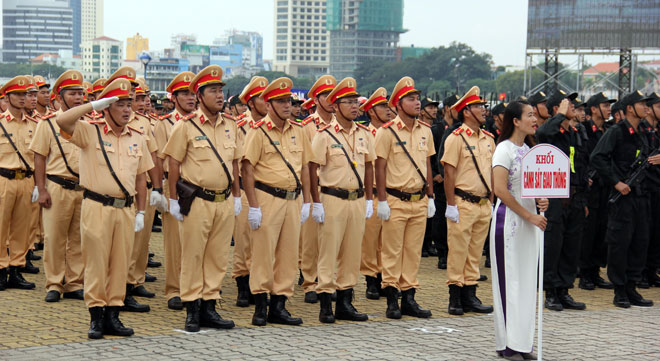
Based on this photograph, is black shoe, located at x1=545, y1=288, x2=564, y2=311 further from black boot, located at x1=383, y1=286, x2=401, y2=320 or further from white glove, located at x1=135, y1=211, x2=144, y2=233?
white glove, located at x1=135, y1=211, x2=144, y2=233

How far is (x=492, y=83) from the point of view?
112750 millimetres

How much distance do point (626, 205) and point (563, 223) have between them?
77cm

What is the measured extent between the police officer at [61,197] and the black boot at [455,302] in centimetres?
378

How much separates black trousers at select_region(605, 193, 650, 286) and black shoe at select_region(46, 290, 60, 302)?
5.88m

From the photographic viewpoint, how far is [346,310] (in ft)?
30.4

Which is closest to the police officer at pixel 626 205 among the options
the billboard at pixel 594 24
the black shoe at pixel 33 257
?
the black shoe at pixel 33 257

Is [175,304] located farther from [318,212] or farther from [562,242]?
[562,242]

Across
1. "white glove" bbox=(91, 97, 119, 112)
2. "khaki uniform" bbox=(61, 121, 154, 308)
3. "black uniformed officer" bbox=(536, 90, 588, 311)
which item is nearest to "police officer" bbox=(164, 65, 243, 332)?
"khaki uniform" bbox=(61, 121, 154, 308)

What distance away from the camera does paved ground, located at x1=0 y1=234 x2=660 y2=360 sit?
771 cm

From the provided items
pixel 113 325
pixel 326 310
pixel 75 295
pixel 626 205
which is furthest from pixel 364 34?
pixel 113 325

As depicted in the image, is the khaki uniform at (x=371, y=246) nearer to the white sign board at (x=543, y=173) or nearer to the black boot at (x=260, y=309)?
the black boot at (x=260, y=309)

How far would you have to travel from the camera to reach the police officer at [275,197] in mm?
8938

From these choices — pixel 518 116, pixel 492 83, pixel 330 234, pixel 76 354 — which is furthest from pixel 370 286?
pixel 492 83

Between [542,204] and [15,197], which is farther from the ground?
[542,204]
